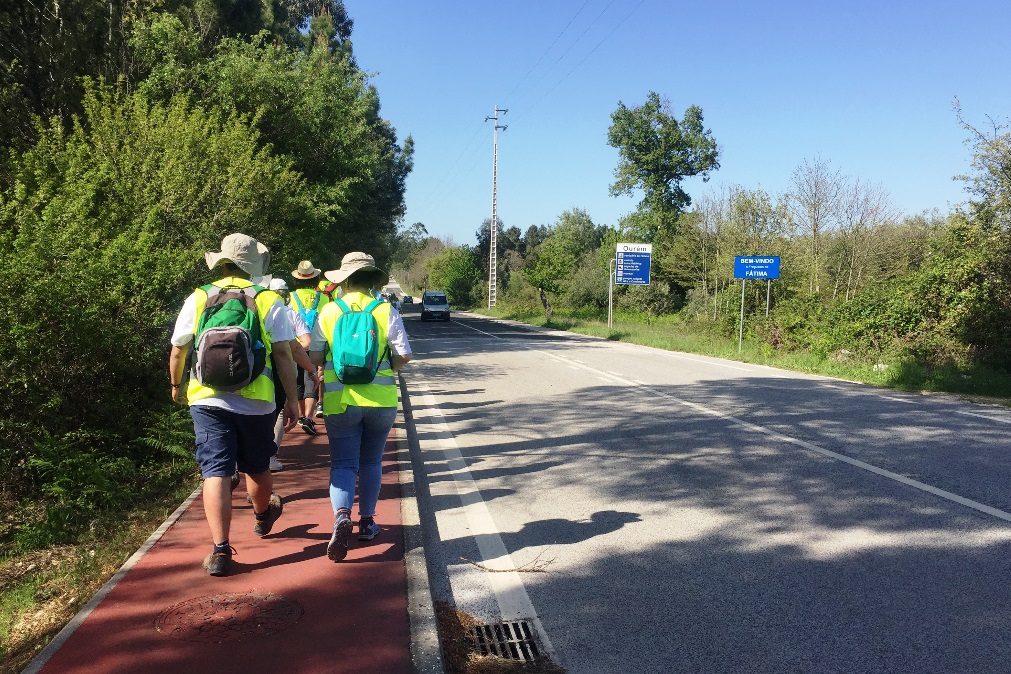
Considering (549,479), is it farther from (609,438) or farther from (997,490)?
(997,490)

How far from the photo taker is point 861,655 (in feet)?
11.2

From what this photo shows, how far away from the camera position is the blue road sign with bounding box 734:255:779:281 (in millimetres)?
Result: 23453

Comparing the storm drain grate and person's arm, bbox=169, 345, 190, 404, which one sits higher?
person's arm, bbox=169, 345, 190, 404

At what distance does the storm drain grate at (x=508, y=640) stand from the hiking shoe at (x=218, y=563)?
1473 mm

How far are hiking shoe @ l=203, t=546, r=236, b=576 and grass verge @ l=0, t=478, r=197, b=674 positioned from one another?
572 mm

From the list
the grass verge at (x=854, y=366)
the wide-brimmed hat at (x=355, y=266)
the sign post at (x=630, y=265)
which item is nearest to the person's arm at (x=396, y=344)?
the wide-brimmed hat at (x=355, y=266)

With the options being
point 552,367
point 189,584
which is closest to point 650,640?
point 189,584

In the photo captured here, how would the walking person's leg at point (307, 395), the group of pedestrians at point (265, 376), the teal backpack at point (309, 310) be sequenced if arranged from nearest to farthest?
1. the group of pedestrians at point (265, 376)
2. the teal backpack at point (309, 310)
3. the walking person's leg at point (307, 395)

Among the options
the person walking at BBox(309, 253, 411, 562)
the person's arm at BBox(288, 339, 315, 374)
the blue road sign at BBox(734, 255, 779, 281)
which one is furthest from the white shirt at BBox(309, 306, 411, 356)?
the blue road sign at BBox(734, 255, 779, 281)

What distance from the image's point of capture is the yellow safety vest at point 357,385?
451cm

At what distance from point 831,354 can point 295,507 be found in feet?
59.1

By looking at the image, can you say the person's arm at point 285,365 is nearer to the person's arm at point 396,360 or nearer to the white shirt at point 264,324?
the white shirt at point 264,324

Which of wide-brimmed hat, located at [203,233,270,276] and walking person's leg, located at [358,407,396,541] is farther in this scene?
walking person's leg, located at [358,407,396,541]

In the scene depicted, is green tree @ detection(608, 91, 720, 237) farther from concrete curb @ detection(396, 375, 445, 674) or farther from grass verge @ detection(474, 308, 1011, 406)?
concrete curb @ detection(396, 375, 445, 674)
